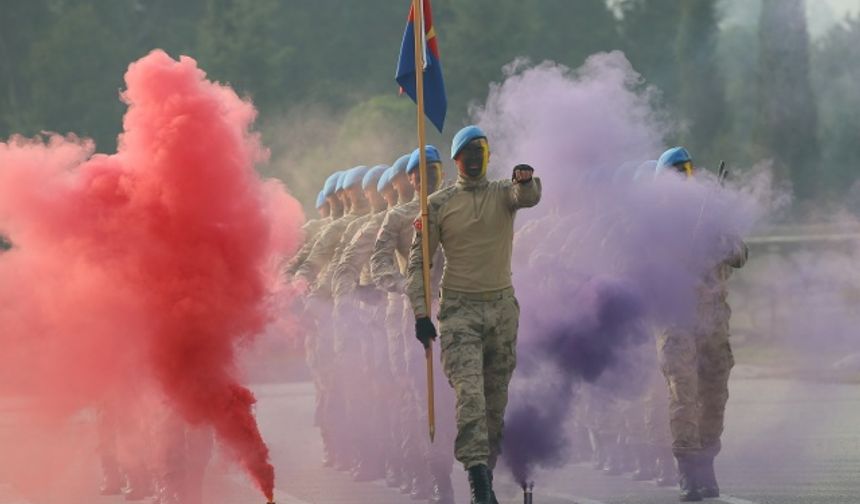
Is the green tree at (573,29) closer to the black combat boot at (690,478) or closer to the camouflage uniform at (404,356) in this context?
the camouflage uniform at (404,356)

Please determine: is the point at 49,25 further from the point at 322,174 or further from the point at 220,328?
the point at 220,328

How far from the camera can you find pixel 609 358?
48.7ft

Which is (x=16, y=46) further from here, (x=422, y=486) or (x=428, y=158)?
(x=422, y=486)

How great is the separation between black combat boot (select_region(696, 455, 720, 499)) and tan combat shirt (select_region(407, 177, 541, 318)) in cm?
209

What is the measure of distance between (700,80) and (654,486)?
2965 cm

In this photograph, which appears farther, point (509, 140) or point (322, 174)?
point (322, 174)

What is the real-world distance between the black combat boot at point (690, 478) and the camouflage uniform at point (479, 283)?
1.78 metres

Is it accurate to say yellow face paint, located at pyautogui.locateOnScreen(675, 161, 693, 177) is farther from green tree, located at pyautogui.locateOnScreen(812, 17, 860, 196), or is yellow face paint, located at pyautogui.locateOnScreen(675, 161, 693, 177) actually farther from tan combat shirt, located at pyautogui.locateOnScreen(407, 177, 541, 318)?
green tree, located at pyautogui.locateOnScreen(812, 17, 860, 196)

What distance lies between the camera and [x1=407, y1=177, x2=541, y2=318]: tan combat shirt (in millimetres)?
13195

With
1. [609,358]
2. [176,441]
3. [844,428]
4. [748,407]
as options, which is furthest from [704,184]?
[748,407]

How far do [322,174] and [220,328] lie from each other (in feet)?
66.3

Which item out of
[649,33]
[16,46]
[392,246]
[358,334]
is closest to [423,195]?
[392,246]

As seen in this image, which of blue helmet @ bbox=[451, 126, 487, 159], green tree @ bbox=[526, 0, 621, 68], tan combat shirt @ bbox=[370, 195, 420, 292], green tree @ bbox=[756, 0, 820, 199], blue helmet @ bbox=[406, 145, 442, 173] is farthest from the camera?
green tree @ bbox=[526, 0, 621, 68]

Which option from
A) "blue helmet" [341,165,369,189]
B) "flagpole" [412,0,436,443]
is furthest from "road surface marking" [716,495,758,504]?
"blue helmet" [341,165,369,189]
